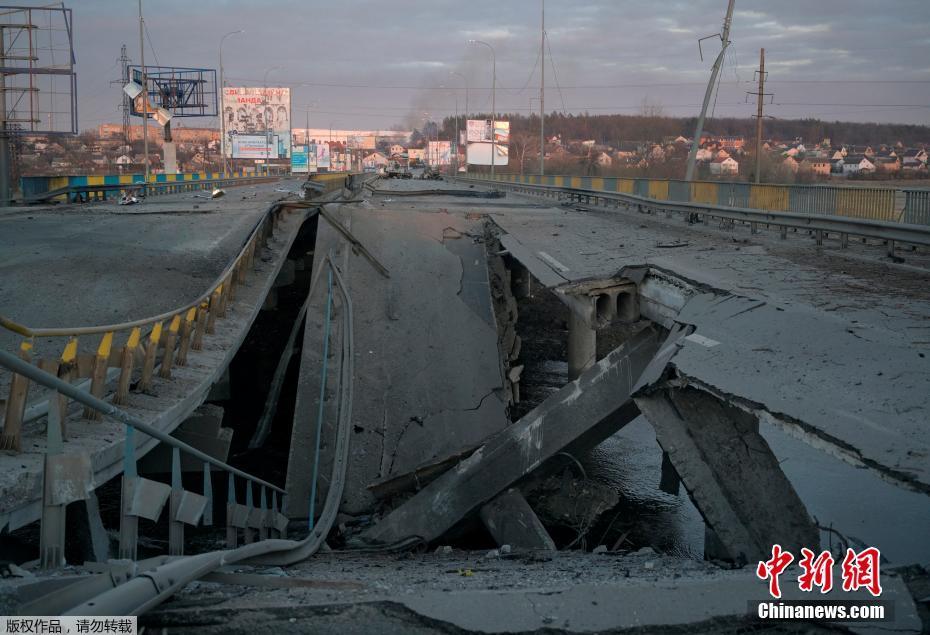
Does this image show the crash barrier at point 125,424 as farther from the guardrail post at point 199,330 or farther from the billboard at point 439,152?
the billboard at point 439,152

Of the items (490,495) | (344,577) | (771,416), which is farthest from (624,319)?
(344,577)

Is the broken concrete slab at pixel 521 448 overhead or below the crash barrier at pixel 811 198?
below

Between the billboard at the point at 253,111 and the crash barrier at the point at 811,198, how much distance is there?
6965 centimetres

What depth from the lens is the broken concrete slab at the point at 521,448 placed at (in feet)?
31.9

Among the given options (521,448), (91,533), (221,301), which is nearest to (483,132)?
(221,301)

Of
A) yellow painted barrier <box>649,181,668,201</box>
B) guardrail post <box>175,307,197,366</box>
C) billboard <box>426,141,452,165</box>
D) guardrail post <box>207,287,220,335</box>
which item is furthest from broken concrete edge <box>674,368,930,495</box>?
billboard <box>426,141,452,165</box>

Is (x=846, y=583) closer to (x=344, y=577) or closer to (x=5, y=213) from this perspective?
(x=344, y=577)

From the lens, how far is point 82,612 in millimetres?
3553

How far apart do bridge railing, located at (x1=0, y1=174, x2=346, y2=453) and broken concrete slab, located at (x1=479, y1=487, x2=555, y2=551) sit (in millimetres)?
3644

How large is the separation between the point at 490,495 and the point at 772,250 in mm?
8502

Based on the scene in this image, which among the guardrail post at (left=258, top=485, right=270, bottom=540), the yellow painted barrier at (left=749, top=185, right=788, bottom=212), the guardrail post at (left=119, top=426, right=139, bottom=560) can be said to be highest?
the yellow painted barrier at (left=749, top=185, right=788, bottom=212)

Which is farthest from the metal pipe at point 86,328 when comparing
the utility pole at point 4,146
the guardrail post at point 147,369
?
the utility pole at point 4,146

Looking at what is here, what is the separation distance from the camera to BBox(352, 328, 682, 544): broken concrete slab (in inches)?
383

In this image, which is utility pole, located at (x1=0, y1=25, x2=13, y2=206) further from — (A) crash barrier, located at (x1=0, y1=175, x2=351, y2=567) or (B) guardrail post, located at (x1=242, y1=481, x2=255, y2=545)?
(B) guardrail post, located at (x1=242, y1=481, x2=255, y2=545)
